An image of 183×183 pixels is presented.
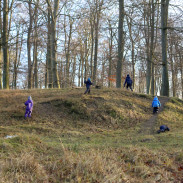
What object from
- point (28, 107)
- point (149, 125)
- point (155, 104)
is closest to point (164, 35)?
point (155, 104)

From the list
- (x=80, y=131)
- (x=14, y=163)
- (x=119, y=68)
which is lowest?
(x=80, y=131)

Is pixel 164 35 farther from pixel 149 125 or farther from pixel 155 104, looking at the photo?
pixel 149 125

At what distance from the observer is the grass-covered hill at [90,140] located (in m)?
4.25

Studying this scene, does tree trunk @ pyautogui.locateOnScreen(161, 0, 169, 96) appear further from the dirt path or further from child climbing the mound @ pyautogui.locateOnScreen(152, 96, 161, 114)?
child climbing the mound @ pyautogui.locateOnScreen(152, 96, 161, 114)

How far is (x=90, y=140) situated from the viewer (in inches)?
359

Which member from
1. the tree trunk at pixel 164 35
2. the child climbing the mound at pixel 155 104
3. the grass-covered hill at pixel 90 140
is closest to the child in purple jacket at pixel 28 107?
the grass-covered hill at pixel 90 140

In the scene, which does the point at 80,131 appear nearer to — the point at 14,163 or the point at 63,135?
the point at 63,135

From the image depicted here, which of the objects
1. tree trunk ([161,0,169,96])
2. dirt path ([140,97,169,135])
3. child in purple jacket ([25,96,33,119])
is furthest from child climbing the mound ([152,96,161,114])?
child in purple jacket ([25,96,33,119])

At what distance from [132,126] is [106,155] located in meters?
7.45

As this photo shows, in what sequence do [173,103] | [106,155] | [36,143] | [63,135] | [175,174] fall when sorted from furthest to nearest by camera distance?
[173,103] < [63,135] < [36,143] < [106,155] < [175,174]

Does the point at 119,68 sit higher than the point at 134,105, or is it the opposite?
the point at 119,68

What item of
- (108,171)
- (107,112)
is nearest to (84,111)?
(107,112)

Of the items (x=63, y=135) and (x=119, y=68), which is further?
(x=119, y=68)

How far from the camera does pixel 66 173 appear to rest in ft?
14.0
